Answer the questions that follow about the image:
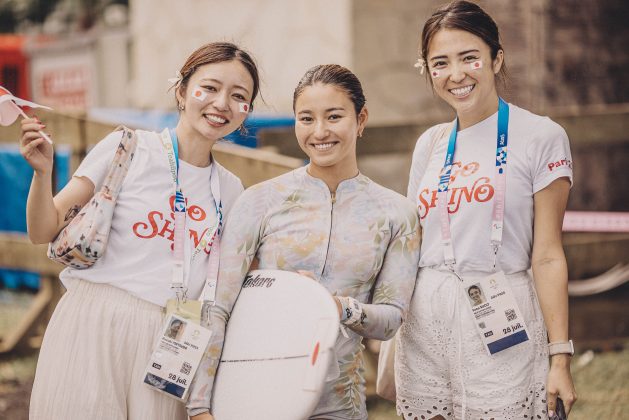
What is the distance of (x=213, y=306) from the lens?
8.25ft

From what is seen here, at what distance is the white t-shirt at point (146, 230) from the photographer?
2584 mm

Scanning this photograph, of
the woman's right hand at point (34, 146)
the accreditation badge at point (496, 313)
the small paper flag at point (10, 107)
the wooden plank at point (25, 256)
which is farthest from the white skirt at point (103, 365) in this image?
the wooden plank at point (25, 256)

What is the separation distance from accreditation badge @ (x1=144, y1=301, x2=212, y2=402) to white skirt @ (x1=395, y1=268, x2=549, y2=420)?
2.15ft

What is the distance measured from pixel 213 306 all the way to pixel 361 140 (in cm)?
264

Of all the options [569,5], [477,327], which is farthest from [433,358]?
[569,5]

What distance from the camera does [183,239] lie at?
2.59 metres

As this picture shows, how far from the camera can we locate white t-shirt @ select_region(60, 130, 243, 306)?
2584 mm

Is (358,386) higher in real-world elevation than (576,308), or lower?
higher

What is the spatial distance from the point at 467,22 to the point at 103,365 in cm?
150

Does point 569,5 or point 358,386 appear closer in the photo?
point 358,386

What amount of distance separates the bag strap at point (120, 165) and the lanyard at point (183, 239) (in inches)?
4.3

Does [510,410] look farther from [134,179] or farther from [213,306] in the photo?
[134,179]

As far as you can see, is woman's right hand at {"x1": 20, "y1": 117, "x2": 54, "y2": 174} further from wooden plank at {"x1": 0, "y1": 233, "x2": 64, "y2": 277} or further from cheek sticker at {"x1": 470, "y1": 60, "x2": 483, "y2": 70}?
wooden plank at {"x1": 0, "y1": 233, "x2": 64, "y2": 277}

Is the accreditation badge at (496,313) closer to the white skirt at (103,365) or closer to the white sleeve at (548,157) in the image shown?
the white sleeve at (548,157)
